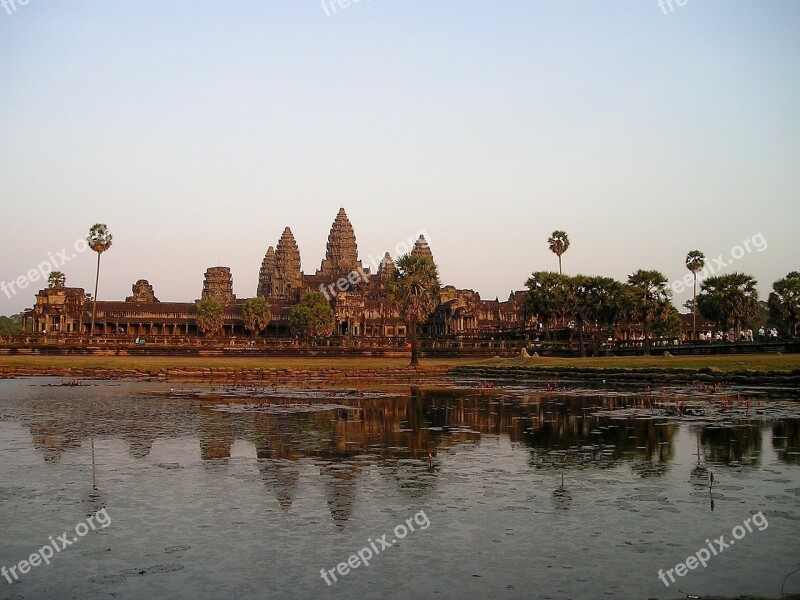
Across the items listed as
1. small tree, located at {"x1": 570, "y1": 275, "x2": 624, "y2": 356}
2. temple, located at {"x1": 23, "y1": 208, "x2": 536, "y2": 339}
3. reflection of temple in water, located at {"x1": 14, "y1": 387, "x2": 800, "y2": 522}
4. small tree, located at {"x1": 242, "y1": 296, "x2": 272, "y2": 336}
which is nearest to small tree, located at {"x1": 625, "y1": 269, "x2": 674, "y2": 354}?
small tree, located at {"x1": 570, "y1": 275, "x2": 624, "y2": 356}

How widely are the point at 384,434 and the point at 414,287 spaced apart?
56016 millimetres

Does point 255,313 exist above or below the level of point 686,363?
above

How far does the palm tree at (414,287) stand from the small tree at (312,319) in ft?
250

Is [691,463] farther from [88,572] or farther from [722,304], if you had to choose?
[722,304]

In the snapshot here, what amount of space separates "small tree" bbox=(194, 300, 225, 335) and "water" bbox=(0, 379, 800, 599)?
136043mm

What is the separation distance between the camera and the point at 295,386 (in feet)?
171

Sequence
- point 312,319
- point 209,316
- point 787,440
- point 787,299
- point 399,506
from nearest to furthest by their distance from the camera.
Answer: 1. point 399,506
2. point 787,440
3. point 787,299
4. point 312,319
5. point 209,316

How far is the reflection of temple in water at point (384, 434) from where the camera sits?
757 inches

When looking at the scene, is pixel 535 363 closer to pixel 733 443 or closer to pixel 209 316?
pixel 733 443

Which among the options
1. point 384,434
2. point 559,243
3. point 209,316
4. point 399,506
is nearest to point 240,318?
point 209,316

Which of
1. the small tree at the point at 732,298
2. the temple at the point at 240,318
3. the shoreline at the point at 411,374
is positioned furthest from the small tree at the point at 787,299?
the temple at the point at 240,318

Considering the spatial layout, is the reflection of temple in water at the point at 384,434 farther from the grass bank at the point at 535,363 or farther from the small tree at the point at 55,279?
the small tree at the point at 55,279

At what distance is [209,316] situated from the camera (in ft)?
534

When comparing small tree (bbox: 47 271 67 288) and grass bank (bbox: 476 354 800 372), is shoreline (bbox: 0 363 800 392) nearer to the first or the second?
grass bank (bbox: 476 354 800 372)
